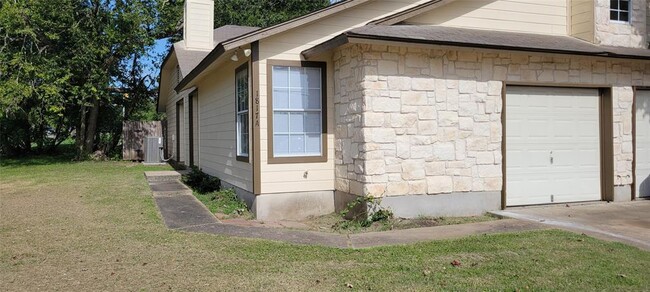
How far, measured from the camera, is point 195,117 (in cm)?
1627

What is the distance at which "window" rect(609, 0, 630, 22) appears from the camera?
10.9 metres

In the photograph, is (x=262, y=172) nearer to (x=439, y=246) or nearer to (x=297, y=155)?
(x=297, y=155)

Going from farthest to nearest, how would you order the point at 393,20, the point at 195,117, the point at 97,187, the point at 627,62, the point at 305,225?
1. the point at 195,117
2. the point at 97,187
3. the point at 627,62
4. the point at 393,20
5. the point at 305,225

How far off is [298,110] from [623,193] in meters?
6.81

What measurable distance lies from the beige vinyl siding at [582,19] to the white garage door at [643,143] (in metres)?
1.71

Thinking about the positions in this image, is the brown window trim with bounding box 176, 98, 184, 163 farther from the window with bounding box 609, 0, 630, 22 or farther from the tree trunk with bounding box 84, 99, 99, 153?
the window with bounding box 609, 0, 630, 22

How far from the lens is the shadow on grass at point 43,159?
23234 mm

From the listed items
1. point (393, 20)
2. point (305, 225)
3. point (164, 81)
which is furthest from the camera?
point (164, 81)

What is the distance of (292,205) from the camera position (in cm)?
927

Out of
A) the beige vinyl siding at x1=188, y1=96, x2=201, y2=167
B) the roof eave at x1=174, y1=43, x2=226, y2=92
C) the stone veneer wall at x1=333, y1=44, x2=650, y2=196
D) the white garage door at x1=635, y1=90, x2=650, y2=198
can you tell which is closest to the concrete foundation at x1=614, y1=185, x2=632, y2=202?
the white garage door at x1=635, y1=90, x2=650, y2=198

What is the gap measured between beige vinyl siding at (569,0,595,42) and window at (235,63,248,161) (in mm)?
6828

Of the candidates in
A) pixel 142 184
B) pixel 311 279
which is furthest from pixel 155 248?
pixel 142 184

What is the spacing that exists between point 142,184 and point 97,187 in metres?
1.10

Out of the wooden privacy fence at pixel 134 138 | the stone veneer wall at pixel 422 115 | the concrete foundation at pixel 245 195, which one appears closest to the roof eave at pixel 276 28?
the stone veneer wall at pixel 422 115
